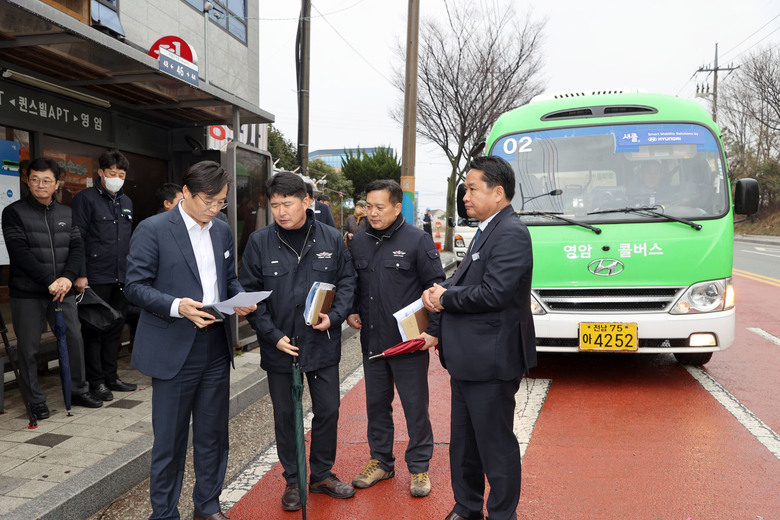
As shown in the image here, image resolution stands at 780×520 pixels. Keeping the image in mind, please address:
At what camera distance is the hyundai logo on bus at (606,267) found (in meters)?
4.90

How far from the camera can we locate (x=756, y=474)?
3463 millimetres

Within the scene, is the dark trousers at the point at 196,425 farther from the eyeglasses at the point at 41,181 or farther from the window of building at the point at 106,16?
the window of building at the point at 106,16

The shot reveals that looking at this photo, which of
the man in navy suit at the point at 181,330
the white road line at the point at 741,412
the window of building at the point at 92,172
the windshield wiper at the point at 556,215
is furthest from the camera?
the window of building at the point at 92,172

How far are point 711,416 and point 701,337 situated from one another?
2.38 ft

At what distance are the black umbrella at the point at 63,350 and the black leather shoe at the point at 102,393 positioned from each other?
382 millimetres

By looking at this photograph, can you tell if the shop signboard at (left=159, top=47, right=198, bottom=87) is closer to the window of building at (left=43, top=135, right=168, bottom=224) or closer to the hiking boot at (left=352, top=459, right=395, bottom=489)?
the window of building at (left=43, top=135, right=168, bottom=224)

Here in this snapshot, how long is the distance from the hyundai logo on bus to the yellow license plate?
43cm

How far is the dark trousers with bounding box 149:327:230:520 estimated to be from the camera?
281 cm

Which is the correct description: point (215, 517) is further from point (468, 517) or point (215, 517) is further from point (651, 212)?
point (651, 212)

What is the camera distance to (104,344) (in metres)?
4.89

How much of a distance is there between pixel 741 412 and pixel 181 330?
4.21m

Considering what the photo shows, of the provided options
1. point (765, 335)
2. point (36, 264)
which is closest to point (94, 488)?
point (36, 264)

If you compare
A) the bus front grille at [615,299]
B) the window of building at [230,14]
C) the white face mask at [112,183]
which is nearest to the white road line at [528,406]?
Result: the bus front grille at [615,299]

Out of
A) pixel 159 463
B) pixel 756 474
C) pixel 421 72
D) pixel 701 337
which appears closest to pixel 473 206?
pixel 159 463
